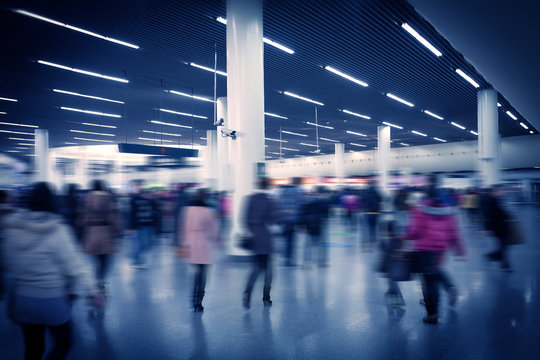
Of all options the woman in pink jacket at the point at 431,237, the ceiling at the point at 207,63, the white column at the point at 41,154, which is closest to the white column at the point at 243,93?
the ceiling at the point at 207,63

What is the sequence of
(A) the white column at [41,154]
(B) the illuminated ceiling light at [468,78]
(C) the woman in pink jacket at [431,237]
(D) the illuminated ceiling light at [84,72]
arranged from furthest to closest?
(A) the white column at [41,154] < (B) the illuminated ceiling light at [468,78] < (D) the illuminated ceiling light at [84,72] < (C) the woman in pink jacket at [431,237]

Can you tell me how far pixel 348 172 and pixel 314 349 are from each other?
3730cm

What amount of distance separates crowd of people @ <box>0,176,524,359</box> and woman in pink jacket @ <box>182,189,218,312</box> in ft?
0.04

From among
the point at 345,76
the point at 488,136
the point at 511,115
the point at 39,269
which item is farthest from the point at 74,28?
the point at 511,115

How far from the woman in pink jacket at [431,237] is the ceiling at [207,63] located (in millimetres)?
6233

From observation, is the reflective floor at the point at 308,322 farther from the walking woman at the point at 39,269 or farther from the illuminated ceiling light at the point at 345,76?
the illuminated ceiling light at the point at 345,76

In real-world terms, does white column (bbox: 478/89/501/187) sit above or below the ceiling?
below

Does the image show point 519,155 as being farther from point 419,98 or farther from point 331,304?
point 331,304

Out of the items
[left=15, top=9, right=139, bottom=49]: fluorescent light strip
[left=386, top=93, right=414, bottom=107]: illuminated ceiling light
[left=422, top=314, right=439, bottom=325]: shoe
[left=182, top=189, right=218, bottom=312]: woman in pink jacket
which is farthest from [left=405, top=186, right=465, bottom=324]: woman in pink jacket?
[left=386, top=93, right=414, bottom=107]: illuminated ceiling light

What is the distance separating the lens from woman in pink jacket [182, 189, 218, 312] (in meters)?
4.23

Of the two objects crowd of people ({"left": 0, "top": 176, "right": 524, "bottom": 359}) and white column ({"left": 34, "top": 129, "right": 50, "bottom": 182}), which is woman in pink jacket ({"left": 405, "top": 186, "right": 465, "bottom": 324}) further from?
white column ({"left": 34, "top": 129, "right": 50, "bottom": 182})

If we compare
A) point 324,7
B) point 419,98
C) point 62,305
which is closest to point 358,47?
point 324,7

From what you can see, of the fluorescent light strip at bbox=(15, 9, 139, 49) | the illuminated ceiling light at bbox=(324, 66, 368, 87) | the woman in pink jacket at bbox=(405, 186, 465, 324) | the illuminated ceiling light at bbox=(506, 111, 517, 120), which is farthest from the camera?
the illuminated ceiling light at bbox=(506, 111, 517, 120)

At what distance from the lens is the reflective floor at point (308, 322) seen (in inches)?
130
